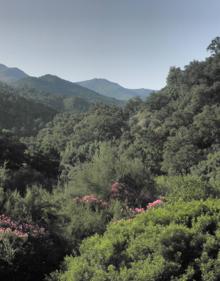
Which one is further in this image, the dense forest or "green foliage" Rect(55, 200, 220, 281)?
the dense forest

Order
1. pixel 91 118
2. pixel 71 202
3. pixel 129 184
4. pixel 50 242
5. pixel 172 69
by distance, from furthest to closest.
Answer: pixel 172 69, pixel 91 118, pixel 129 184, pixel 71 202, pixel 50 242

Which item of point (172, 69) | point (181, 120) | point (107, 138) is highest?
point (172, 69)

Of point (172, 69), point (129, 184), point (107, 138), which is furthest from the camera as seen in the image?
point (172, 69)

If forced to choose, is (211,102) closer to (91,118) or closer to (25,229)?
(91,118)

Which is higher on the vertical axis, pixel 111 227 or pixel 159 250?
pixel 159 250

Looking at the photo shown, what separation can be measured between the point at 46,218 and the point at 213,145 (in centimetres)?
3294

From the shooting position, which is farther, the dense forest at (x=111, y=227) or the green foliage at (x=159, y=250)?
the dense forest at (x=111, y=227)

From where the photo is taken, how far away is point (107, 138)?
55.5 metres

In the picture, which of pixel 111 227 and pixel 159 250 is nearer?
pixel 159 250

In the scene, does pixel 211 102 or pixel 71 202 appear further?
pixel 211 102

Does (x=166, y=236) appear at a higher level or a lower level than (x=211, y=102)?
lower

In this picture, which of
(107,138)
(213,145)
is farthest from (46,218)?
(107,138)

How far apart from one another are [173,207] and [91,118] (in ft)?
177

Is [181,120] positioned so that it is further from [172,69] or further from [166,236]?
[166,236]
